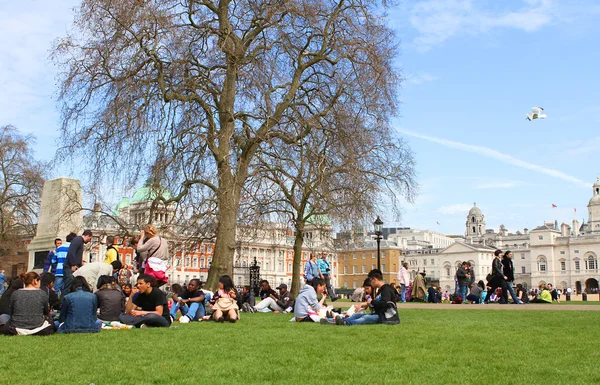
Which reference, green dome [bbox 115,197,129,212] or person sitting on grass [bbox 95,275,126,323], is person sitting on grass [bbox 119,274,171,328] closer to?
person sitting on grass [bbox 95,275,126,323]

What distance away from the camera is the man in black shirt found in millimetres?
14320

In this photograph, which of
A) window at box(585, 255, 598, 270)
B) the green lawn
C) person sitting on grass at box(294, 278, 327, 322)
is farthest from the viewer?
window at box(585, 255, 598, 270)

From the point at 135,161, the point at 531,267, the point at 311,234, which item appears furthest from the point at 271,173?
the point at 531,267

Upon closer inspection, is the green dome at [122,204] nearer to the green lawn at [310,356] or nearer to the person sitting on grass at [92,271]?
the person sitting on grass at [92,271]

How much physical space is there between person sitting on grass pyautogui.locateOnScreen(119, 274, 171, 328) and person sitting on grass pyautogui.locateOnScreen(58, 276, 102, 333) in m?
Answer: 1.15

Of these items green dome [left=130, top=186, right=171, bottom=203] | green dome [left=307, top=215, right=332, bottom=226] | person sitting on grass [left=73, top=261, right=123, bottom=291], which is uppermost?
green dome [left=307, top=215, right=332, bottom=226]

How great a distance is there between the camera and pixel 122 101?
672 inches

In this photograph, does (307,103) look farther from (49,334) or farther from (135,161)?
(49,334)

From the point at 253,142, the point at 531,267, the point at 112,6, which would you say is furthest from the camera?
the point at 531,267

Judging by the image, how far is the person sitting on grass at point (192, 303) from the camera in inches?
543

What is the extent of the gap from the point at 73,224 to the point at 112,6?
6637 mm

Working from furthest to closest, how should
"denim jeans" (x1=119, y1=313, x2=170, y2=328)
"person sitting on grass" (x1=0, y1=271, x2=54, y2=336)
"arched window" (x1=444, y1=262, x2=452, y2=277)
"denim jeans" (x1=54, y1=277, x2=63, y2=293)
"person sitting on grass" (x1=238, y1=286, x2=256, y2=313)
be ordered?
1. "arched window" (x1=444, y1=262, x2=452, y2=277)
2. "person sitting on grass" (x1=238, y1=286, x2=256, y2=313)
3. "denim jeans" (x1=54, y1=277, x2=63, y2=293)
4. "denim jeans" (x1=119, y1=313, x2=170, y2=328)
5. "person sitting on grass" (x1=0, y1=271, x2=54, y2=336)

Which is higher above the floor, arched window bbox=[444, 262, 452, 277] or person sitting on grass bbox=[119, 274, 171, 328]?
arched window bbox=[444, 262, 452, 277]

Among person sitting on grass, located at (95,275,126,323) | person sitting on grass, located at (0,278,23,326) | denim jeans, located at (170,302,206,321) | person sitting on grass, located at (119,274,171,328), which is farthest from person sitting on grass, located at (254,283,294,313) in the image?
person sitting on grass, located at (0,278,23,326)
